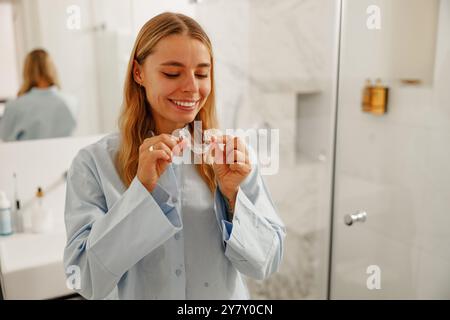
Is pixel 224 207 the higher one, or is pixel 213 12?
pixel 213 12

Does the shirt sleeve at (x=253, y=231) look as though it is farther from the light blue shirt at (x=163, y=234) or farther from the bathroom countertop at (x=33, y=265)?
the bathroom countertop at (x=33, y=265)

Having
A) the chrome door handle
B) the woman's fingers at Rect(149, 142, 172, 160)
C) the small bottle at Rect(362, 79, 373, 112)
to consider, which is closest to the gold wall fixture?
the small bottle at Rect(362, 79, 373, 112)

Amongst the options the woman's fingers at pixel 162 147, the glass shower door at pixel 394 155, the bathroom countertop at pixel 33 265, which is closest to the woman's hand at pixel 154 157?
the woman's fingers at pixel 162 147

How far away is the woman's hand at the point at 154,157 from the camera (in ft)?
2.19

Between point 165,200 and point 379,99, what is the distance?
0.76 metres

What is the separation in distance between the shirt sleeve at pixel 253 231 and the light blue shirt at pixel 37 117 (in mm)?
577

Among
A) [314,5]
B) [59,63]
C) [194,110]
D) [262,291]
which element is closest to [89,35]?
[59,63]

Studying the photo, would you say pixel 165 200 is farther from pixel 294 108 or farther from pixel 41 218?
pixel 294 108

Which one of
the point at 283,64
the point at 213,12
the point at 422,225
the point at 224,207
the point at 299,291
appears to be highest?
the point at 213,12

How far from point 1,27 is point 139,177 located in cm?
75

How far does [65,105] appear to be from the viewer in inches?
45.8

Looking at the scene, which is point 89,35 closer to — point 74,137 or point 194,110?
point 74,137

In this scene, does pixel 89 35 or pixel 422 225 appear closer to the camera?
pixel 89 35

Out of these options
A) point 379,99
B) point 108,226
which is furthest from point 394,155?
point 108,226
